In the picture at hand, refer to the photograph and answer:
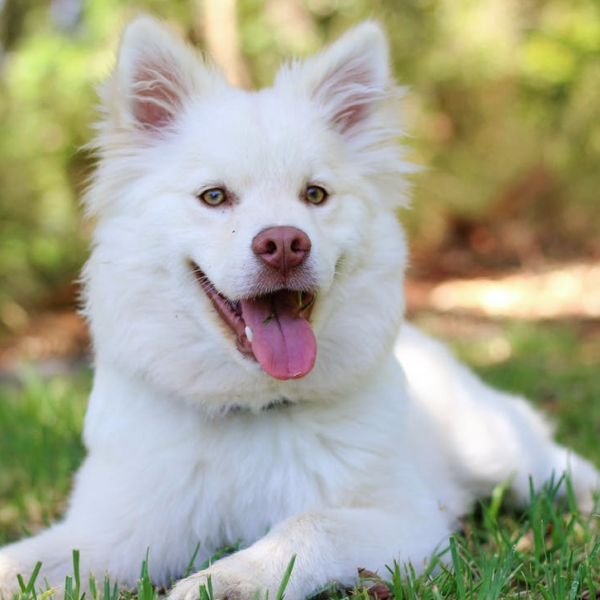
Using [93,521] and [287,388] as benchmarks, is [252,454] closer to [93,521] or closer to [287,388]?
[287,388]

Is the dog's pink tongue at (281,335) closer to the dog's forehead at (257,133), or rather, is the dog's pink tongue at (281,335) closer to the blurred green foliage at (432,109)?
the dog's forehead at (257,133)

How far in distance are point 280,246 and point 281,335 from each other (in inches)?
13.0

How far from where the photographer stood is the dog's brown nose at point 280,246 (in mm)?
2688

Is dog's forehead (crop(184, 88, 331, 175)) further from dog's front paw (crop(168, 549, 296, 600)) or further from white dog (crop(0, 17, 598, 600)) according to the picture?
dog's front paw (crop(168, 549, 296, 600))

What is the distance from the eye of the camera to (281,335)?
9.28 ft

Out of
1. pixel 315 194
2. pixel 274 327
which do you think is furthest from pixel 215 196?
pixel 274 327

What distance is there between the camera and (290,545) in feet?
8.46

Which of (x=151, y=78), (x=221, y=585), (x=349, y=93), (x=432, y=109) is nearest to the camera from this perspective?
(x=221, y=585)

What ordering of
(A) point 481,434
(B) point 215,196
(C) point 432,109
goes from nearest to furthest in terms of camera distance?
(B) point 215,196 → (A) point 481,434 → (C) point 432,109

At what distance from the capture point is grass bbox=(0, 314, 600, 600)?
260 cm

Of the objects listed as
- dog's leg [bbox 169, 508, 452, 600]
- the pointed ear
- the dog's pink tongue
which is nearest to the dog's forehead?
the pointed ear

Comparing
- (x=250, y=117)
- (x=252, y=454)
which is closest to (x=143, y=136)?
(x=250, y=117)

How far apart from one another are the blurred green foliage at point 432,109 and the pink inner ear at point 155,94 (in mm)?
4279

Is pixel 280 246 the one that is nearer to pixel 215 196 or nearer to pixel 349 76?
pixel 215 196
